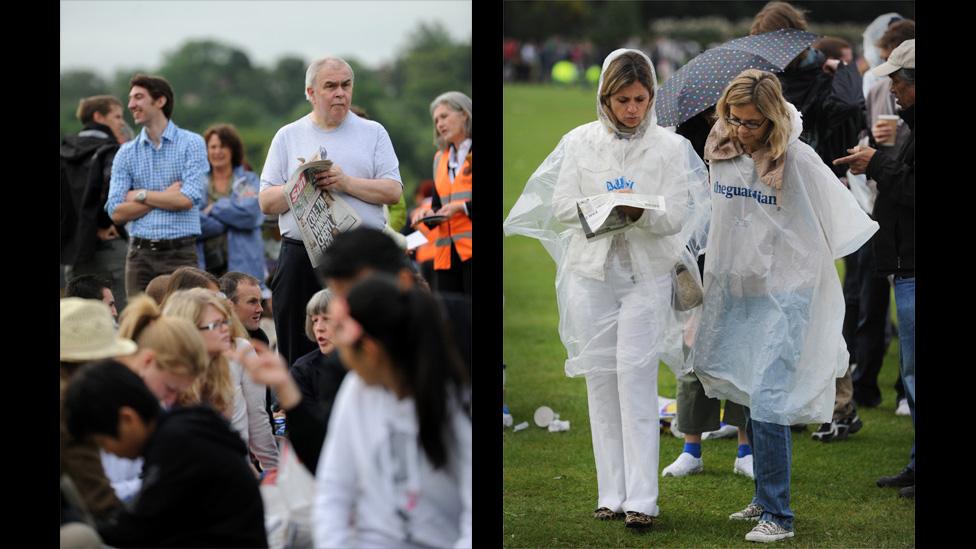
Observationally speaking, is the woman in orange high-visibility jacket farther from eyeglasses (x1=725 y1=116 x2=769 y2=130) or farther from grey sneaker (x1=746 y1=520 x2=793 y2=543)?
grey sneaker (x1=746 y1=520 x2=793 y2=543)

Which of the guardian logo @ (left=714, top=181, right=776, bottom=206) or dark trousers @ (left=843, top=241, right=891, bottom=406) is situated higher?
the guardian logo @ (left=714, top=181, right=776, bottom=206)

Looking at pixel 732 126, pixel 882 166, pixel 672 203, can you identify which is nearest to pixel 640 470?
pixel 672 203

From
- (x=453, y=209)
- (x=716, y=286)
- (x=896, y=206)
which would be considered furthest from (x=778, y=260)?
(x=453, y=209)

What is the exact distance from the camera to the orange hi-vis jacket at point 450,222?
24.4 ft

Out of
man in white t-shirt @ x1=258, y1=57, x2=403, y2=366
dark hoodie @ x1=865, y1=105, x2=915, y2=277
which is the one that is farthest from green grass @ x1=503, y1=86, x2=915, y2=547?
man in white t-shirt @ x1=258, y1=57, x2=403, y2=366

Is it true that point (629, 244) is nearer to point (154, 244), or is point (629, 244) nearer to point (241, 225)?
point (154, 244)

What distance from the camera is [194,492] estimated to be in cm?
385

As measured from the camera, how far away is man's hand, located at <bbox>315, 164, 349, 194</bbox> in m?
5.42

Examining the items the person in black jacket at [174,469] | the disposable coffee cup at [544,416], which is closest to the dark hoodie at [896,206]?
the disposable coffee cup at [544,416]

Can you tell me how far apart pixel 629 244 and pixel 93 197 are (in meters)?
3.61

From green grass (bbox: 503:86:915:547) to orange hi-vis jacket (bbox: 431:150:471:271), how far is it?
82 cm

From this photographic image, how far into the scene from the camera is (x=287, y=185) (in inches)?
210
